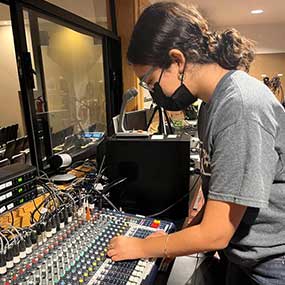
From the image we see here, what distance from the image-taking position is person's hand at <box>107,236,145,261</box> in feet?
2.49

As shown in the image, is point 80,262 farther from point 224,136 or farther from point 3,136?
point 3,136

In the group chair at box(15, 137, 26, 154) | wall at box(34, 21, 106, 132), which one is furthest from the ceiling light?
chair at box(15, 137, 26, 154)

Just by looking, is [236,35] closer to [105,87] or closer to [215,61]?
[215,61]

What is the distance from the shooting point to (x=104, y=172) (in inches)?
54.2

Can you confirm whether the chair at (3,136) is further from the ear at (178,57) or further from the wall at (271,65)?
the wall at (271,65)

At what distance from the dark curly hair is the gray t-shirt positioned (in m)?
0.09

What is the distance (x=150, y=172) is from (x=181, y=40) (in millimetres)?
655

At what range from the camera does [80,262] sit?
0.74 m

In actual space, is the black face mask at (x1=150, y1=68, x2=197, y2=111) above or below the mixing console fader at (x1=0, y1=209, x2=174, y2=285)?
above

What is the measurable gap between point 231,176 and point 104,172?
0.87 m

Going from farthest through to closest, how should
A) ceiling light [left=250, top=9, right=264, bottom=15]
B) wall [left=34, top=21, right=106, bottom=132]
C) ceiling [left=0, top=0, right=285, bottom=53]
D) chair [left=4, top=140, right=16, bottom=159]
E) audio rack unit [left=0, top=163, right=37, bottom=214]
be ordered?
ceiling light [left=250, top=9, right=264, bottom=15] < ceiling [left=0, top=0, right=285, bottom=53] < chair [left=4, top=140, right=16, bottom=159] < wall [left=34, top=21, right=106, bottom=132] < audio rack unit [left=0, top=163, right=37, bottom=214]

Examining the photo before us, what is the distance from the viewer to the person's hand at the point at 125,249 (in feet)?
2.49

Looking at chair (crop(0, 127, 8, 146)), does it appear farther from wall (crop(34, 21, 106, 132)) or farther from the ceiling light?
the ceiling light

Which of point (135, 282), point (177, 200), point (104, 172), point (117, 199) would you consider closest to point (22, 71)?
point (104, 172)
